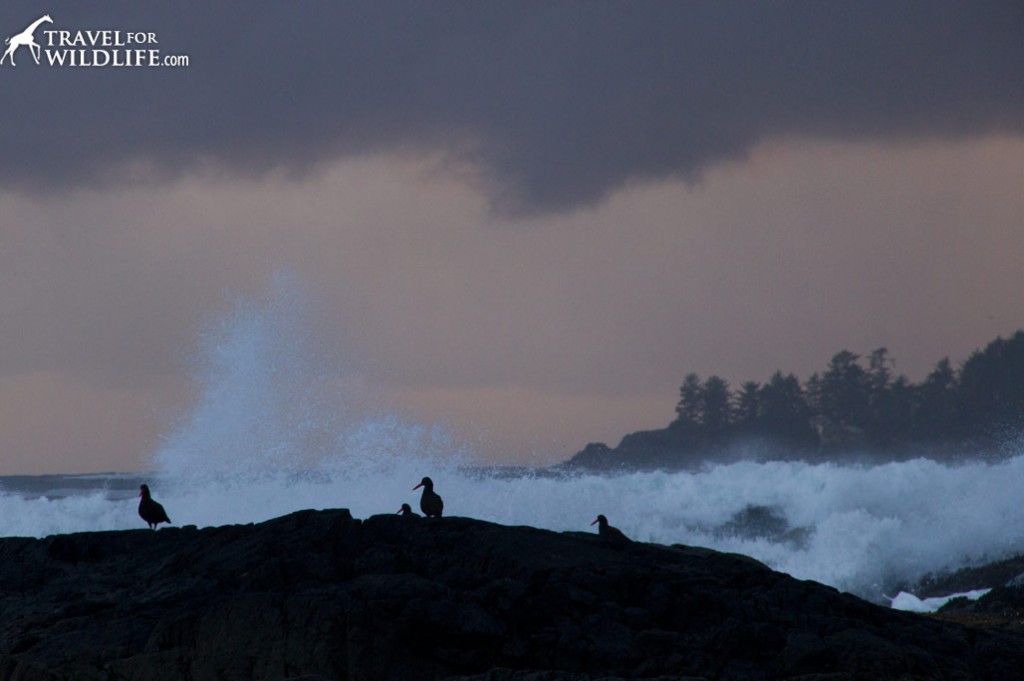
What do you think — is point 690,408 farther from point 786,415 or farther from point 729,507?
point 729,507

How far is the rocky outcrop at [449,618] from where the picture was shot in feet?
42.5

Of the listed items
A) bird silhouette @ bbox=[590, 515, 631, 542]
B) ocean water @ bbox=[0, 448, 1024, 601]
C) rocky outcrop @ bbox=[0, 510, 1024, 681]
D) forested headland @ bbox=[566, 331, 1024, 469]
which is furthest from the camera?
forested headland @ bbox=[566, 331, 1024, 469]

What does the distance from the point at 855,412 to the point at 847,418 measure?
85cm

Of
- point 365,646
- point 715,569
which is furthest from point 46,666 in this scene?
point 715,569

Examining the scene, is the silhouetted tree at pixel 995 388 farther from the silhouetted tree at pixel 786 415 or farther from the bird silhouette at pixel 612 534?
the bird silhouette at pixel 612 534

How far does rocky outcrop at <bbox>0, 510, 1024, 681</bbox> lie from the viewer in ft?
42.5

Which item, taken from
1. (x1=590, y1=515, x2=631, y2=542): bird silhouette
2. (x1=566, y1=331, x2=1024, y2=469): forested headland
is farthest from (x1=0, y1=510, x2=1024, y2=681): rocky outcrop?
(x1=566, y1=331, x2=1024, y2=469): forested headland

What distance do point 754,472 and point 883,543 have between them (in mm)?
14662

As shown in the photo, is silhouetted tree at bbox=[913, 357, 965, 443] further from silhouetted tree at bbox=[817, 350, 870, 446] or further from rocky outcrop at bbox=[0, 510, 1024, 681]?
rocky outcrop at bbox=[0, 510, 1024, 681]

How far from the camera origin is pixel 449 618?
13125 mm

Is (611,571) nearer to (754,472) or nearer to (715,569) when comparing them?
(715,569)

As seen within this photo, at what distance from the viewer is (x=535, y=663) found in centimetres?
1302

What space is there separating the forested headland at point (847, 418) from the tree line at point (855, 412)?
87mm

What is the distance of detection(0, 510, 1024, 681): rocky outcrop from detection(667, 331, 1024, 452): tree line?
323 feet
